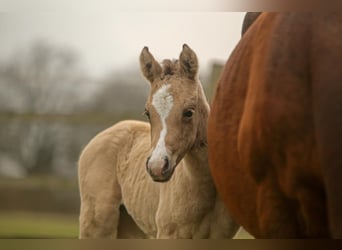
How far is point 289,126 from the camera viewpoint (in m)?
0.91

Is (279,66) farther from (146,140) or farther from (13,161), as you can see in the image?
(13,161)

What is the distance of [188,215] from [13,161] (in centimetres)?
41

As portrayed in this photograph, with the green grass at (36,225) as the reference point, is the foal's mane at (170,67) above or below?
above

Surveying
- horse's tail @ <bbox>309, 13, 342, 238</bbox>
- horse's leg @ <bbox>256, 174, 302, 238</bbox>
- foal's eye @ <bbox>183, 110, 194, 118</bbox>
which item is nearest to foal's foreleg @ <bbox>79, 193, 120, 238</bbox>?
foal's eye @ <bbox>183, 110, 194, 118</bbox>

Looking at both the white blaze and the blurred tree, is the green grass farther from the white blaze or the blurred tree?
the white blaze

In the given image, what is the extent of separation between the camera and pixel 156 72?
1.18 meters

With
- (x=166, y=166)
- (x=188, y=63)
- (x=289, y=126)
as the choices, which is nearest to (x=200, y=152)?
(x=166, y=166)

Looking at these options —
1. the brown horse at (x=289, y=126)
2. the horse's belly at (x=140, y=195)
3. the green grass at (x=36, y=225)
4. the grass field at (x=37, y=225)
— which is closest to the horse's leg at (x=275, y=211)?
the brown horse at (x=289, y=126)

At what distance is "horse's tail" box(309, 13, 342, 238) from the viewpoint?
2.82 feet

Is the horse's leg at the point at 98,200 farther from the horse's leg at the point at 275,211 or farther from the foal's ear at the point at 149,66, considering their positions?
the horse's leg at the point at 275,211

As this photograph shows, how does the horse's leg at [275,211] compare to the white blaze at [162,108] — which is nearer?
the horse's leg at [275,211]

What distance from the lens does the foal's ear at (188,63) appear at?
3.85 feet

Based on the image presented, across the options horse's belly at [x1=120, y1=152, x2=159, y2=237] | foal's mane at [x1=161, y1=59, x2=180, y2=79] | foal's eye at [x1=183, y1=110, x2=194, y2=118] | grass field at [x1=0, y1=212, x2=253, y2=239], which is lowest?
grass field at [x1=0, y1=212, x2=253, y2=239]

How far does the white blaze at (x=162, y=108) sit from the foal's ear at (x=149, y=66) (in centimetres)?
4
